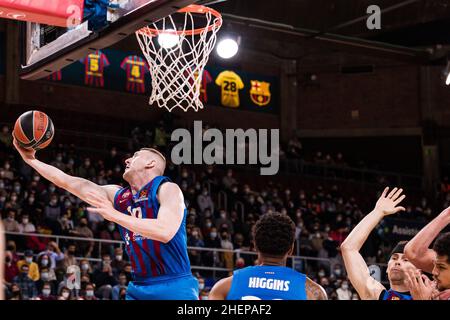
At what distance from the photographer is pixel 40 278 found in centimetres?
1330

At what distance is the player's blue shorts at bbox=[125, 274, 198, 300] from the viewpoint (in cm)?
507

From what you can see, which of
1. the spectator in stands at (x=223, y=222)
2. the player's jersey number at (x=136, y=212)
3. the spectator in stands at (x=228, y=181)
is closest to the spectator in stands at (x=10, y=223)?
the spectator in stands at (x=223, y=222)

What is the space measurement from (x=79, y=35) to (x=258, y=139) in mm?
19679

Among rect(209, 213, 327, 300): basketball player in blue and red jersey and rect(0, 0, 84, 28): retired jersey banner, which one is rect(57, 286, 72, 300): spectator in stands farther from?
rect(209, 213, 327, 300): basketball player in blue and red jersey

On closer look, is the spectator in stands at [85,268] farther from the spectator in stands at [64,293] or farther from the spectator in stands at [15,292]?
the spectator in stands at [15,292]

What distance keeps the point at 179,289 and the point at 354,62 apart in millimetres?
22632

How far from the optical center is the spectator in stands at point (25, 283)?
1286cm

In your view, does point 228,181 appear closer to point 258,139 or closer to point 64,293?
point 258,139

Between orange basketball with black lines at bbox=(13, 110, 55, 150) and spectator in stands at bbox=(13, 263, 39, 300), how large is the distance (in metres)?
7.38

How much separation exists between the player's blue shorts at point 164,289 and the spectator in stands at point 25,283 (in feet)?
26.9

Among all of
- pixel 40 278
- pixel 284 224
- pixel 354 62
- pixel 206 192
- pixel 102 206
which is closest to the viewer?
pixel 284 224

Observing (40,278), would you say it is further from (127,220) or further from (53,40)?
(127,220)
